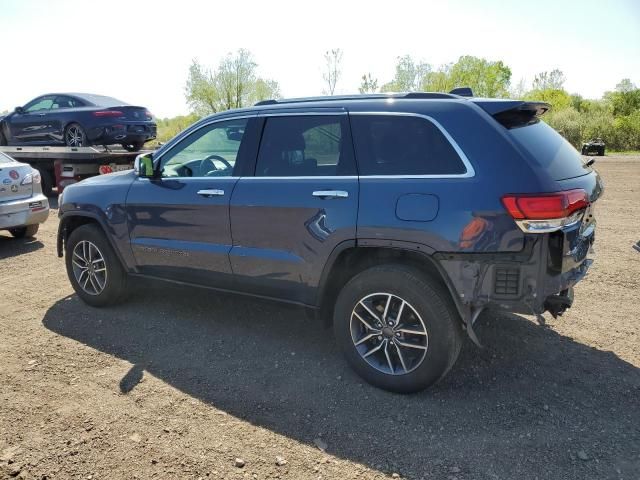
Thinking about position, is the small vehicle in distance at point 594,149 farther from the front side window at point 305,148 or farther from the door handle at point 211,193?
the door handle at point 211,193

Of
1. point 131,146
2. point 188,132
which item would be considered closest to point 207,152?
point 188,132

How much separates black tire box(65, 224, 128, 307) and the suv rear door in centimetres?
152

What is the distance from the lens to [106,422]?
305 centimetres

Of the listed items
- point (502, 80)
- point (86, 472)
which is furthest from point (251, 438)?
point (502, 80)

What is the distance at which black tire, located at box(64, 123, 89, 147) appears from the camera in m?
11.1

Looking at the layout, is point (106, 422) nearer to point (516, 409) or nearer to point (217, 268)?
point (217, 268)

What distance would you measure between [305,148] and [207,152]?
1.00 meters

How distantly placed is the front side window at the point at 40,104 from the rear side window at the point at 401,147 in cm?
1063

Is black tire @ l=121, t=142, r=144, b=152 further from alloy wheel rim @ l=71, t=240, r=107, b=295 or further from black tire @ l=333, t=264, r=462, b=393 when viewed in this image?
black tire @ l=333, t=264, r=462, b=393

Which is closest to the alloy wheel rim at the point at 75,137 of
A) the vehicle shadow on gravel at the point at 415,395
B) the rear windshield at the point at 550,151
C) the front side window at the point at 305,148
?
the vehicle shadow on gravel at the point at 415,395

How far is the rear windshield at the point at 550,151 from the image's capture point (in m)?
2.93

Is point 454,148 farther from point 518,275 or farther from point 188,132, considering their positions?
point 188,132

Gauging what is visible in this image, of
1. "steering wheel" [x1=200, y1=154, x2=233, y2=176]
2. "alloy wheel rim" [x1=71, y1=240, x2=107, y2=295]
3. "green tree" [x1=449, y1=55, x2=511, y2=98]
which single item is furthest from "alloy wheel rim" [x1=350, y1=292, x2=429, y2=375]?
"green tree" [x1=449, y1=55, x2=511, y2=98]

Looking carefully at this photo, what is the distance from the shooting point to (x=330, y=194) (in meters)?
3.33
